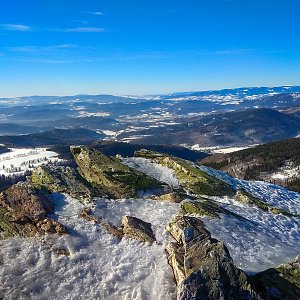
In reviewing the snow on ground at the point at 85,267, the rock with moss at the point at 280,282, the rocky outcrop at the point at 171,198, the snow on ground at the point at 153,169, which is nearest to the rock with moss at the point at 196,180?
the snow on ground at the point at 153,169

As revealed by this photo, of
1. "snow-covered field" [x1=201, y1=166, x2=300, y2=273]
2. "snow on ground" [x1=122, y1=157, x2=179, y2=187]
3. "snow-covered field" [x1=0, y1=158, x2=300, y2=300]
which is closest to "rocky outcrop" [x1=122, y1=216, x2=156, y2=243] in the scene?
"snow-covered field" [x1=0, y1=158, x2=300, y2=300]

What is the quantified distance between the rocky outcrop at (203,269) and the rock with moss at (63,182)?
9866 mm

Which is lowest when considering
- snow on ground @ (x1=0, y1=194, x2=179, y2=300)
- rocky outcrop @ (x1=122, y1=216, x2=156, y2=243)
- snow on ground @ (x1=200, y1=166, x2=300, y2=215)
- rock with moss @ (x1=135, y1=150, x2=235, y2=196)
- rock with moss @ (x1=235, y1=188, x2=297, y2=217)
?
snow on ground @ (x1=200, y1=166, x2=300, y2=215)

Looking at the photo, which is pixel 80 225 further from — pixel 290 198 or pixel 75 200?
pixel 290 198

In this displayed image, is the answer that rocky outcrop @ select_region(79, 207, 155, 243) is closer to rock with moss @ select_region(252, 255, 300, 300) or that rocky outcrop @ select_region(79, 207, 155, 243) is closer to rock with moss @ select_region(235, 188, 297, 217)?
rock with moss @ select_region(252, 255, 300, 300)

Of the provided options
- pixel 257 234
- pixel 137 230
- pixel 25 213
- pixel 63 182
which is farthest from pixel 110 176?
pixel 257 234

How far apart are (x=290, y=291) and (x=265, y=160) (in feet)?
593

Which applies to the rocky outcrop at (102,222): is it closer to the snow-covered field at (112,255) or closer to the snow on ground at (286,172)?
the snow-covered field at (112,255)

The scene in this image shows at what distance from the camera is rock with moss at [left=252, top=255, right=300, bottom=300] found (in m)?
20.8

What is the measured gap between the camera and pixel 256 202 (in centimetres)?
3894

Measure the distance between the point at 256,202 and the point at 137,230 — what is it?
55.2 feet

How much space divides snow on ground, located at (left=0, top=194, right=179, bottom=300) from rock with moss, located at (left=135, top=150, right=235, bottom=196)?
48.7ft

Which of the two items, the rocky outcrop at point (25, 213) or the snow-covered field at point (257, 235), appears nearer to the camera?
the rocky outcrop at point (25, 213)

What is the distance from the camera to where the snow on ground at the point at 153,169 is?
44.9 meters
